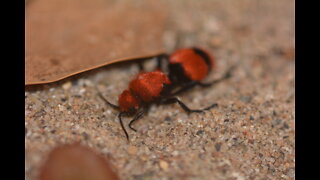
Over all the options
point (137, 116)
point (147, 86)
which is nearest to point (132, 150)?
point (137, 116)

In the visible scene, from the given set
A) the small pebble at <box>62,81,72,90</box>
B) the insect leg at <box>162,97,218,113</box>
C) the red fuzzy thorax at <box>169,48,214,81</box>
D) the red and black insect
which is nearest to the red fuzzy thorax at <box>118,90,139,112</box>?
the red and black insect

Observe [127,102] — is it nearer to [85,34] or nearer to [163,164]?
[163,164]

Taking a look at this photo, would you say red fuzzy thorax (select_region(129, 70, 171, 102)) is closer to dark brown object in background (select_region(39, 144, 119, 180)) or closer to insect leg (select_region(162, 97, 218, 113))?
insect leg (select_region(162, 97, 218, 113))

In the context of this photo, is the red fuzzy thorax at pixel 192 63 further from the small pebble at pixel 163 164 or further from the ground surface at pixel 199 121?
the small pebble at pixel 163 164

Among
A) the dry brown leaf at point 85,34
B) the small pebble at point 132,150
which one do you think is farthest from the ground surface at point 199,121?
the dry brown leaf at point 85,34
